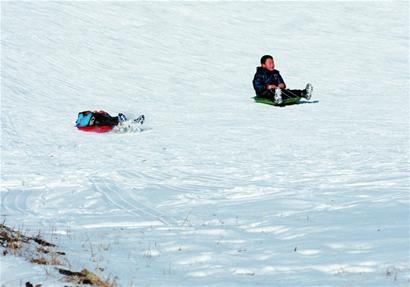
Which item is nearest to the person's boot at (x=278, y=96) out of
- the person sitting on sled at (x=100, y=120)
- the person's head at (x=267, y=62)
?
the person's head at (x=267, y=62)

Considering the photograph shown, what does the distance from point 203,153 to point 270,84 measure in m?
5.54

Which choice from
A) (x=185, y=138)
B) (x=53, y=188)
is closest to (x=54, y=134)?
(x=185, y=138)

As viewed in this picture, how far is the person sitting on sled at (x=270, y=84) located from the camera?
16188mm


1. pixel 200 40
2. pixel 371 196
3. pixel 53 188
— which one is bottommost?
pixel 53 188

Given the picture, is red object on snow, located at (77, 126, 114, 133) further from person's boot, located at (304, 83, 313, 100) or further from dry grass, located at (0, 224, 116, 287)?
dry grass, located at (0, 224, 116, 287)

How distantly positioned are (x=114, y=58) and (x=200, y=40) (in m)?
4.56

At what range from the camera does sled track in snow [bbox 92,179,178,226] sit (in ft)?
24.1

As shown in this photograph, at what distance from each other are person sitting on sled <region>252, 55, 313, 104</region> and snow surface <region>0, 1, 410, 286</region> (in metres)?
0.41

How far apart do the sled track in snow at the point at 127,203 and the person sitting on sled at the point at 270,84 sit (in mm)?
7759

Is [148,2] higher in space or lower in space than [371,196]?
higher

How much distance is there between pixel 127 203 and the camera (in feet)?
26.8

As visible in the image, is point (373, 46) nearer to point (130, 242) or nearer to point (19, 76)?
point (19, 76)

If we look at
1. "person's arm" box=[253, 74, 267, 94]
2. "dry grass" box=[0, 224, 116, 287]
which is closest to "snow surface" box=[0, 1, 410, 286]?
"dry grass" box=[0, 224, 116, 287]

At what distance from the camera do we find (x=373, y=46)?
26.7m
